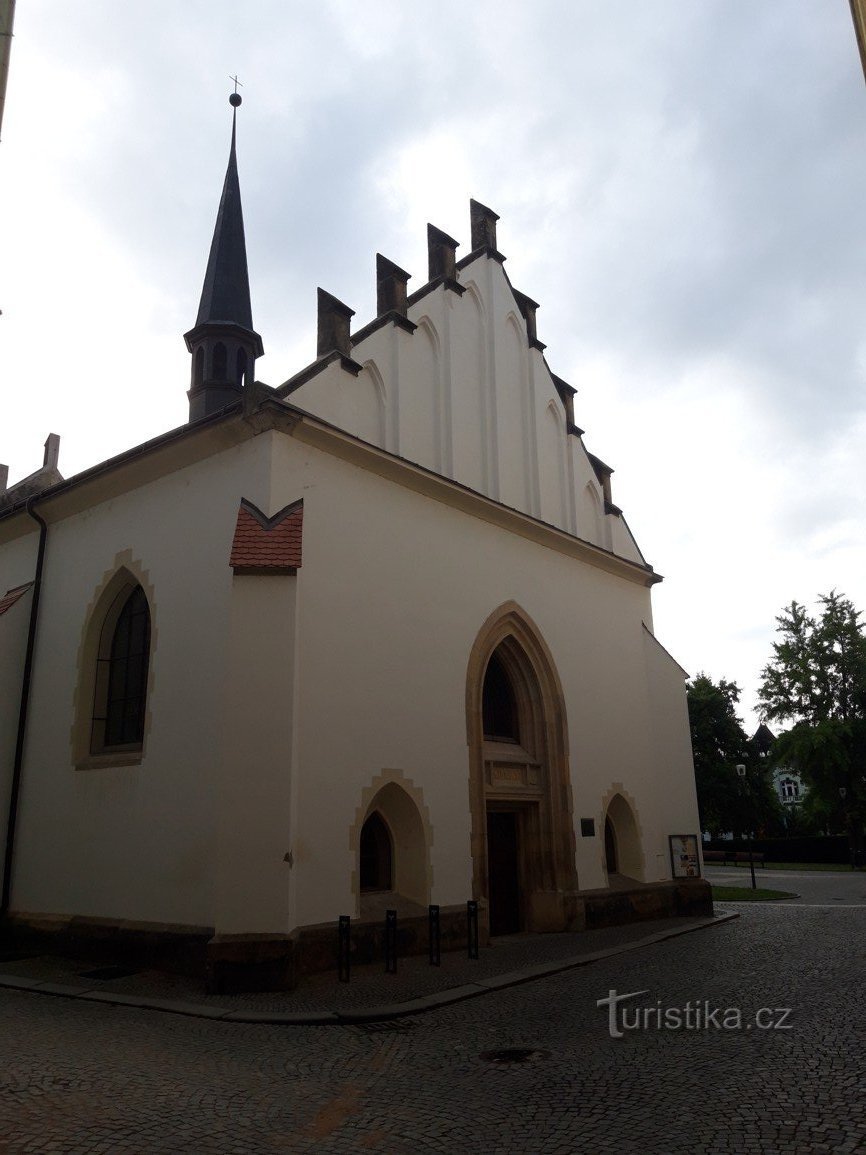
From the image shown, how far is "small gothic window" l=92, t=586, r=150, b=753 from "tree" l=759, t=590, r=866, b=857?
3581 centimetres

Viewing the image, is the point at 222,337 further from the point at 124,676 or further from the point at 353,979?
the point at 353,979

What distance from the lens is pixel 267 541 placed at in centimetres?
1121

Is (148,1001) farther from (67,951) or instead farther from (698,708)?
(698,708)

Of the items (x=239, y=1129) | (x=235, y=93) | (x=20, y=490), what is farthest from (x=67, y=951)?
(x=235, y=93)

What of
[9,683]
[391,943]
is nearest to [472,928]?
[391,943]

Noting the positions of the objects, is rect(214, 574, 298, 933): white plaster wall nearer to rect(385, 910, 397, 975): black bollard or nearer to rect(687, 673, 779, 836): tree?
rect(385, 910, 397, 975): black bollard

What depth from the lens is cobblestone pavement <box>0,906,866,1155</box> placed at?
512 centimetres

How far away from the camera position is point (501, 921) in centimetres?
1504

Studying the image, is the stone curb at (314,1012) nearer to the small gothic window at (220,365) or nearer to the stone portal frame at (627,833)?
the stone portal frame at (627,833)

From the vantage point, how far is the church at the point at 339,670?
10930 millimetres

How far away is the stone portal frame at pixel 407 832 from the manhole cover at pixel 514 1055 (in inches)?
208

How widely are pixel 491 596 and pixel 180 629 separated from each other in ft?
18.3

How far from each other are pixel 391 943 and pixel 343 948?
69 centimetres

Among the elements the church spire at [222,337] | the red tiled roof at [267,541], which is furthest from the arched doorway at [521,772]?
the church spire at [222,337]
